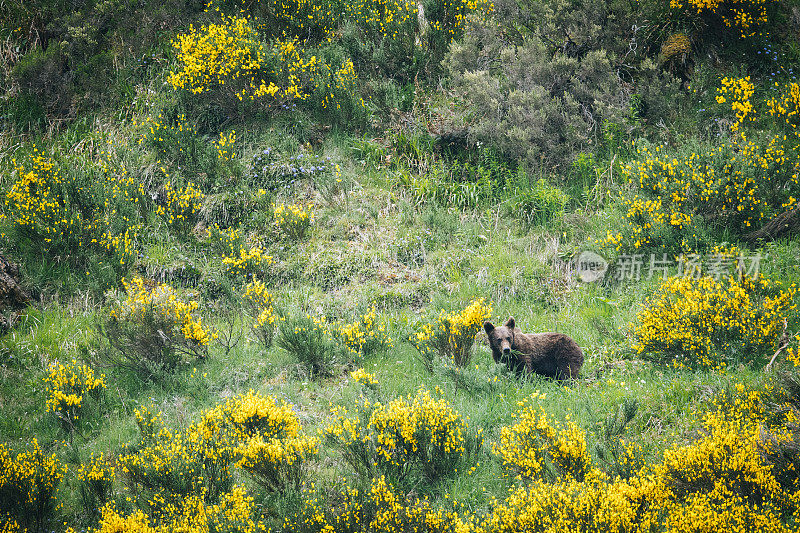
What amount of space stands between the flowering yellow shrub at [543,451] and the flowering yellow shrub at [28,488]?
3923 mm

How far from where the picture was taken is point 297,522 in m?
4.89

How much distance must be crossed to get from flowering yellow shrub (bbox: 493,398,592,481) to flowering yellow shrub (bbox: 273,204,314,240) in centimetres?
470

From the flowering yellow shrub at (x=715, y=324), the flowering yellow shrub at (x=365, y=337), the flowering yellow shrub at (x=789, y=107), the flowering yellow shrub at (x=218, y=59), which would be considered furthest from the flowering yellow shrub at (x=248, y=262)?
the flowering yellow shrub at (x=789, y=107)

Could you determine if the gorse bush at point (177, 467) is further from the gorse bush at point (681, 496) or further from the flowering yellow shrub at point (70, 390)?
the gorse bush at point (681, 496)

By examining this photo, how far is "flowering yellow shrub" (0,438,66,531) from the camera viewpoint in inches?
213

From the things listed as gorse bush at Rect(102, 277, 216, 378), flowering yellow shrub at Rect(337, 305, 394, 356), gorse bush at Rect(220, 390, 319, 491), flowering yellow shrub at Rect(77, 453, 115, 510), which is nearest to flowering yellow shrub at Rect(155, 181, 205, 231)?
gorse bush at Rect(102, 277, 216, 378)

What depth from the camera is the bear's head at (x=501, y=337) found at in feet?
20.5

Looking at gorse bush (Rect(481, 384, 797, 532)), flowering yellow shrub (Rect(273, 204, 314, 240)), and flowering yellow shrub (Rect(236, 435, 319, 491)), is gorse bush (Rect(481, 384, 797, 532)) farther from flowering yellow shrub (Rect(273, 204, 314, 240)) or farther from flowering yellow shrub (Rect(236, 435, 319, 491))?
flowering yellow shrub (Rect(273, 204, 314, 240))

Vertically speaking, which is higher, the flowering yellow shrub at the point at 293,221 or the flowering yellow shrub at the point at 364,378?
the flowering yellow shrub at the point at 293,221

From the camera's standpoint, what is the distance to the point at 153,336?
7129 mm

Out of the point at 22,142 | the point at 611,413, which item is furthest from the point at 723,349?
the point at 22,142

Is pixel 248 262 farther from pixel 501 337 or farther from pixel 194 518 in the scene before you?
pixel 194 518

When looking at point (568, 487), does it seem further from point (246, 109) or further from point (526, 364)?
point (246, 109)

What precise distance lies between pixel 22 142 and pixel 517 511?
33.0 feet
